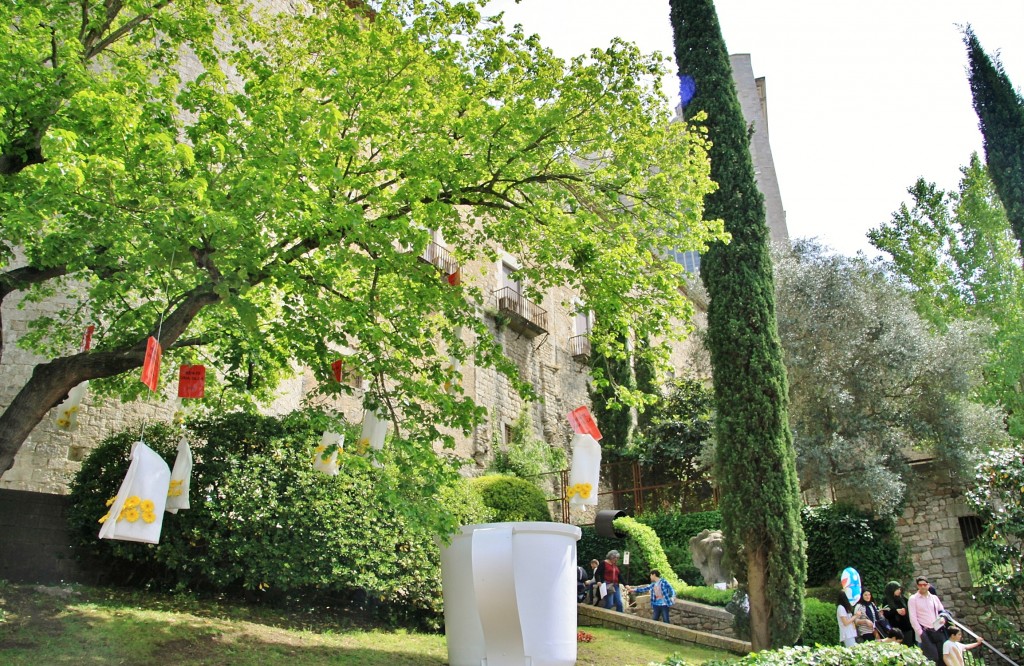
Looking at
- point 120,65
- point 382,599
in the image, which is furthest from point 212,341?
point 382,599

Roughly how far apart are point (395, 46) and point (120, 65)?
→ 3487mm

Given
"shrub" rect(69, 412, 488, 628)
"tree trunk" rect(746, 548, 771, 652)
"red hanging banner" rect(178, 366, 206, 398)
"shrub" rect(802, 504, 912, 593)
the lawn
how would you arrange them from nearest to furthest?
the lawn < "red hanging banner" rect(178, 366, 206, 398) < "shrub" rect(69, 412, 488, 628) < "tree trunk" rect(746, 548, 771, 652) < "shrub" rect(802, 504, 912, 593)

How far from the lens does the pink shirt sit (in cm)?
1034

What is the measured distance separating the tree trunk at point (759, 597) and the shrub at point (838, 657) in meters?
2.59

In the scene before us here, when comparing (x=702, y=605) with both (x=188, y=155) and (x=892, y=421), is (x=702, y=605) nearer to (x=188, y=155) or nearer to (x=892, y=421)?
(x=892, y=421)

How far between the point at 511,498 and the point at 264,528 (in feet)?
22.4

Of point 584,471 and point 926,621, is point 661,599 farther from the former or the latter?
point 584,471

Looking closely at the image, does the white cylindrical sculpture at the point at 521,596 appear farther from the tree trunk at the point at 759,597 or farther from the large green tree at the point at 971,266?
the large green tree at the point at 971,266

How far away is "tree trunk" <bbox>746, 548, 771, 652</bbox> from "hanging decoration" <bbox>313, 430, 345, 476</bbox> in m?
6.12

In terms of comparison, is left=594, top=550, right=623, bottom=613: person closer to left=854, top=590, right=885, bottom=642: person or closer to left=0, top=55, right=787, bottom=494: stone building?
left=0, top=55, right=787, bottom=494: stone building

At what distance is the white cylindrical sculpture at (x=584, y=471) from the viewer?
9.17 metres

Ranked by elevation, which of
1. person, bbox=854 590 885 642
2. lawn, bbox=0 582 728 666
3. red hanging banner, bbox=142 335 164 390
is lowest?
lawn, bbox=0 582 728 666

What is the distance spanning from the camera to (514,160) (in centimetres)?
907

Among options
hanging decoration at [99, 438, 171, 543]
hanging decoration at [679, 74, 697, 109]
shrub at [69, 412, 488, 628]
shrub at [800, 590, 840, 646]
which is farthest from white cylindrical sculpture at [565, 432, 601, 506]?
hanging decoration at [679, 74, 697, 109]
